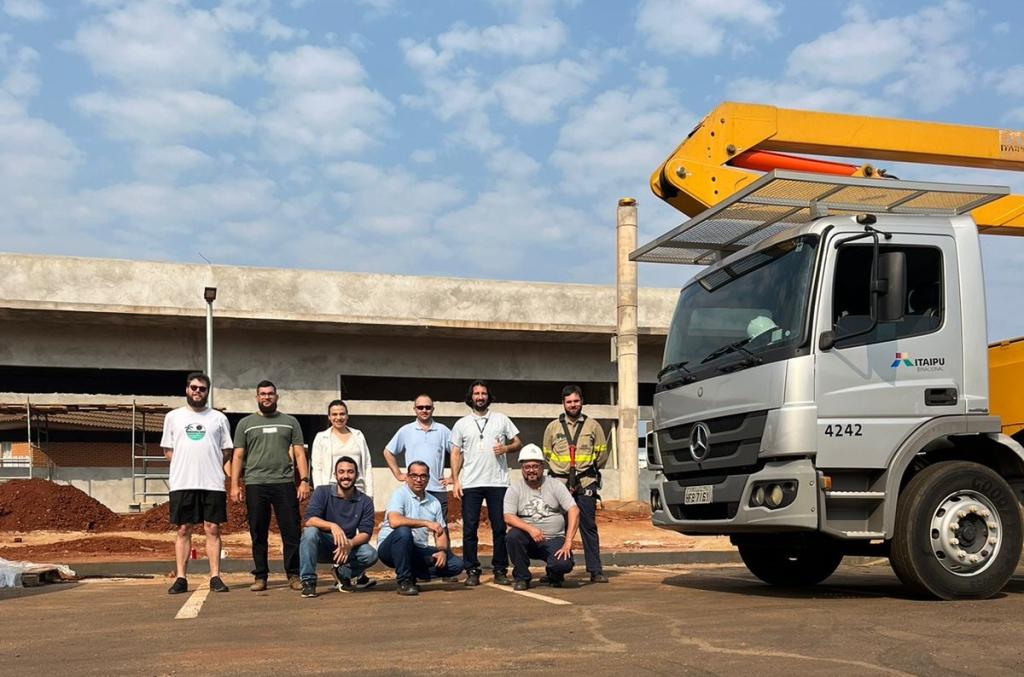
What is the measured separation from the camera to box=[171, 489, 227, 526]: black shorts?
9.59 metres

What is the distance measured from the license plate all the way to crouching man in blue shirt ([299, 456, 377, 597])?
276 centimetres

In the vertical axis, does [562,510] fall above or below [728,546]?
above

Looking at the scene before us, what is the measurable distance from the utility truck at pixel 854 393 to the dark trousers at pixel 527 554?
3.16 ft

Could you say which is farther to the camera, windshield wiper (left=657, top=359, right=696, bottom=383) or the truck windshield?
windshield wiper (left=657, top=359, right=696, bottom=383)

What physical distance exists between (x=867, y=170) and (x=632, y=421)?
52.5 feet

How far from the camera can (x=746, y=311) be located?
339 inches

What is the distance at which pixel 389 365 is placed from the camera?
28.3 metres

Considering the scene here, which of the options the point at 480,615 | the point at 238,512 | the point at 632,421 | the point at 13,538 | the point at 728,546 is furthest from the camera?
the point at 632,421

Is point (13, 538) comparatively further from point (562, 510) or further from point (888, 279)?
point (888, 279)

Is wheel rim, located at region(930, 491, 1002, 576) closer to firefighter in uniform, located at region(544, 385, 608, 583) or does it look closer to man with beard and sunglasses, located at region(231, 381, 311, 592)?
firefighter in uniform, located at region(544, 385, 608, 583)

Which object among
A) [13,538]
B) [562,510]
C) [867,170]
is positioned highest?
[867,170]

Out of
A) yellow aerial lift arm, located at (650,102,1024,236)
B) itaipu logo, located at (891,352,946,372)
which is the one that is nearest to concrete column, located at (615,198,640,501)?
yellow aerial lift arm, located at (650,102,1024,236)

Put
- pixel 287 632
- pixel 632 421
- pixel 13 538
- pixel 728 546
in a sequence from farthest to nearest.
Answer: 1. pixel 632 421
2. pixel 13 538
3. pixel 728 546
4. pixel 287 632

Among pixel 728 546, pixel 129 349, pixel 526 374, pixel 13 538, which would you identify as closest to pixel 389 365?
pixel 526 374
